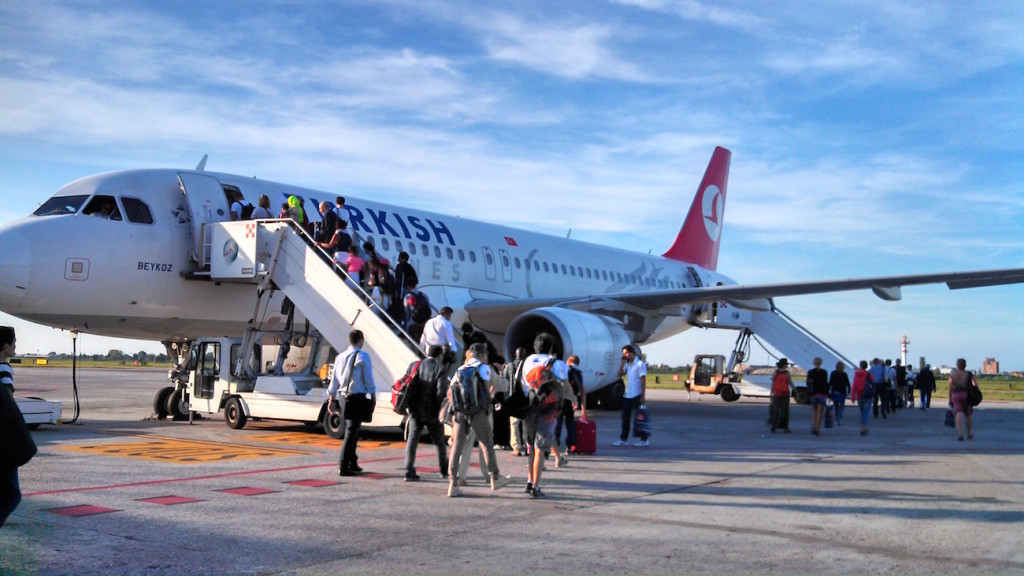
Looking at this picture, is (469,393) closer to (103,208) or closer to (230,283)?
(230,283)

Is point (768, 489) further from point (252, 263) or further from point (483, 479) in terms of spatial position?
point (252, 263)

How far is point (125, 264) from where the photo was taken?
1271 centimetres

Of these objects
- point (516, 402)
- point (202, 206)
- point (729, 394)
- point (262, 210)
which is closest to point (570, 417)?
point (516, 402)

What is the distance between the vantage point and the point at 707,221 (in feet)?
98.1

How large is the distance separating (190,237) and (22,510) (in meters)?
7.89

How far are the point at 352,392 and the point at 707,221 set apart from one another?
23110 millimetres

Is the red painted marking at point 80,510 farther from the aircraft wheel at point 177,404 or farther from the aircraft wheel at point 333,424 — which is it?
the aircraft wheel at point 177,404

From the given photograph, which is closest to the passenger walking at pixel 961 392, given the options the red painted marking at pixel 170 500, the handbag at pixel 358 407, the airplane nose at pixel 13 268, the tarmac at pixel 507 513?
the tarmac at pixel 507 513

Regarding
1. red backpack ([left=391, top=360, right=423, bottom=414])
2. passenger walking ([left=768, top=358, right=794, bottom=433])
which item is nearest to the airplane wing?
passenger walking ([left=768, top=358, right=794, bottom=433])

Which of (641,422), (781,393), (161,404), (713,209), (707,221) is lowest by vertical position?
(161,404)

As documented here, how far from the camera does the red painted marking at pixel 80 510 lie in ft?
20.4

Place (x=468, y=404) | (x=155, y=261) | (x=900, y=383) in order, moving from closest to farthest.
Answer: (x=468, y=404) → (x=155, y=261) → (x=900, y=383)

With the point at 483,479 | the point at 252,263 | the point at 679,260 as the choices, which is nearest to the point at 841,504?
the point at 483,479

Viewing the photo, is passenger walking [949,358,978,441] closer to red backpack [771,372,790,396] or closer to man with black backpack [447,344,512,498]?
red backpack [771,372,790,396]
